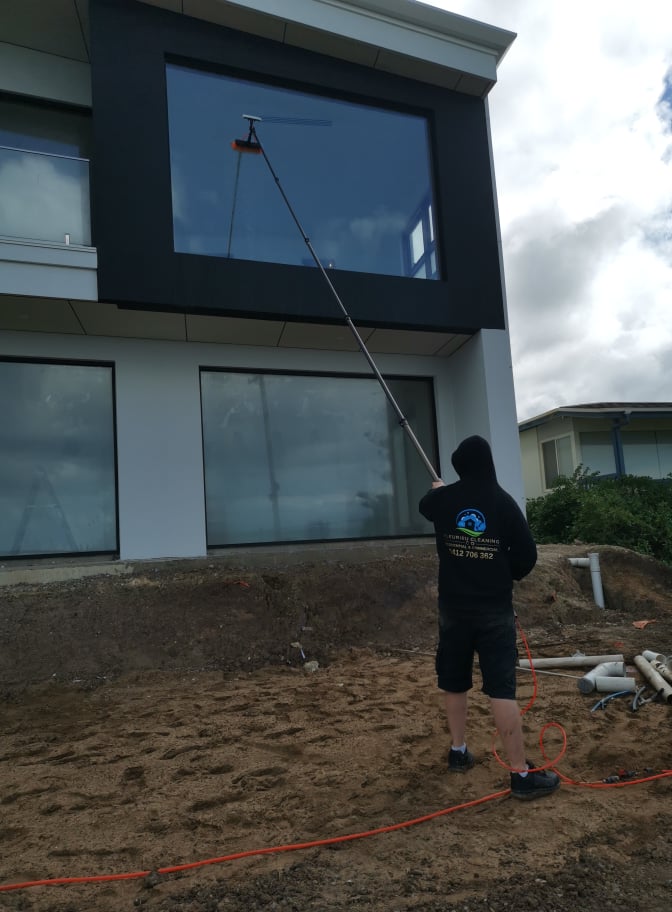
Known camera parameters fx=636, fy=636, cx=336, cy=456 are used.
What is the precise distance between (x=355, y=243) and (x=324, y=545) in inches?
160

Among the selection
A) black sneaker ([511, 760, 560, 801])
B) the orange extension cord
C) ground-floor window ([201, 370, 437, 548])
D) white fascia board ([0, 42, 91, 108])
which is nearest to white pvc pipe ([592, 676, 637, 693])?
the orange extension cord

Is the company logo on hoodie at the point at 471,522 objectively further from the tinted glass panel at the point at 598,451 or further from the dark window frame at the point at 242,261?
the tinted glass panel at the point at 598,451

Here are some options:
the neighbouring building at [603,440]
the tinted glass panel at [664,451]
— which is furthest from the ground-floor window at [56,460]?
the tinted glass panel at [664,451]

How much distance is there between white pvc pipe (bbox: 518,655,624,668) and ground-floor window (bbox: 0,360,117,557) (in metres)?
4.90

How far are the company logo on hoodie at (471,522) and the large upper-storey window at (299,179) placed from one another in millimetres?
5480

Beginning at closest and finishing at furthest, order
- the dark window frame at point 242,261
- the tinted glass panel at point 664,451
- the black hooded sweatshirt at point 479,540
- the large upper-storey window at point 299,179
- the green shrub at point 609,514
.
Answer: the black hooded sweatshirt at point 479,540, the dark window frame at point 242,261, the large upper-storey window at point 299,179, the green shrub at point 609,514, the tinted glass panel at point 664,451

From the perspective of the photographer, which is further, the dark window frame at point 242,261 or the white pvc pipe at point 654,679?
the dark window frame at point 242,261

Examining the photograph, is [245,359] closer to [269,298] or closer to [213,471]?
[269,298]

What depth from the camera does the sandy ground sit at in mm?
2381

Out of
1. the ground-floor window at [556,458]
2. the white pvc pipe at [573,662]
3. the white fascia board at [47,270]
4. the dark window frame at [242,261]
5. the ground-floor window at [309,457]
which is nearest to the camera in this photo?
the white pvc pipe at [573,662]

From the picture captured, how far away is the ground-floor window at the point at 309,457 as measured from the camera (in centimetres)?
823

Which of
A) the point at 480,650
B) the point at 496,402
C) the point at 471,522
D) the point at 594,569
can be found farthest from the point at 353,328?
the point at 594,569

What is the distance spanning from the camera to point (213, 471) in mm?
8156

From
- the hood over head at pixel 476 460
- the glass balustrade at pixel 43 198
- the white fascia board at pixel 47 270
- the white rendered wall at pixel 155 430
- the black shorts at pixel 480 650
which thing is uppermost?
the glass balustrade at pixel 43 198
